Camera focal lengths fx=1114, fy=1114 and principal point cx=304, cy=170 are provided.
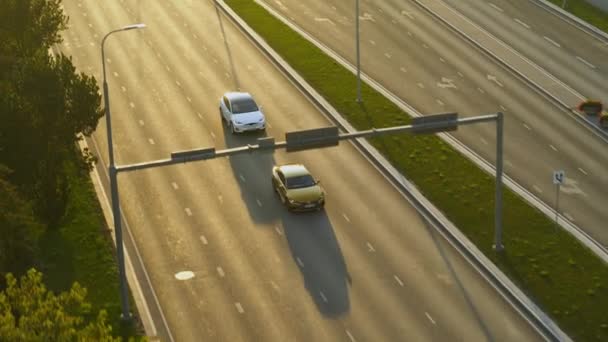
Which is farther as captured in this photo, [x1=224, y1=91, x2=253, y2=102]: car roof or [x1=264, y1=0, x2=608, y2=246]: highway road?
[x1=224, y1=91, x2=253, y2=102]: car roof

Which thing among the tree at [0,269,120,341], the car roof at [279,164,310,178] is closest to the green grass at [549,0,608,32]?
the car roof at [279,164,310,178]

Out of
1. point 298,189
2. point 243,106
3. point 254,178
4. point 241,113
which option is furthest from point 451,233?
point 243,106

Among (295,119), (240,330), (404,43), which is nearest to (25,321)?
(240,330)

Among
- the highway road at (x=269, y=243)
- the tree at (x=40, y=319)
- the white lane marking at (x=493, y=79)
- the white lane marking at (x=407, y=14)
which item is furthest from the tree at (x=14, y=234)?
the white lane marking at (x=407, y=14)

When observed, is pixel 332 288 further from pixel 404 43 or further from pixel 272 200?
pixel 404 43

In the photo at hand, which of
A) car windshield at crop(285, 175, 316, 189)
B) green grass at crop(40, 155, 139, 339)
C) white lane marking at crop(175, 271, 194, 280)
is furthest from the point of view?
car windshield at crop(285, 175, 316, 189)

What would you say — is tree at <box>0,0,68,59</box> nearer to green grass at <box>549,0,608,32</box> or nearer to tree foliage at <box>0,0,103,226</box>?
tree foliage at <box>0,0,103,226</box>
